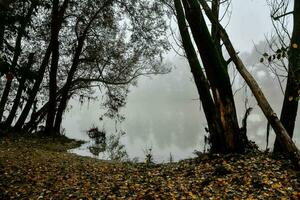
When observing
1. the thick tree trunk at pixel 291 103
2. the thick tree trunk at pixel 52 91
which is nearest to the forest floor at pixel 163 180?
the thick tree trunk at pixel 291 103

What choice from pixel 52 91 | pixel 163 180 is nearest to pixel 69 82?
pixel 52 91


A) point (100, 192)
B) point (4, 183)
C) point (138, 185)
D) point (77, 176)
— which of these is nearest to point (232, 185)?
point (138, 185)

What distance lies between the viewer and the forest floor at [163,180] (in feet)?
24.8

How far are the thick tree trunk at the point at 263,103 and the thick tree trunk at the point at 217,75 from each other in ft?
1.18

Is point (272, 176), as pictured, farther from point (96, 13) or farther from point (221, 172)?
point (96, 13)

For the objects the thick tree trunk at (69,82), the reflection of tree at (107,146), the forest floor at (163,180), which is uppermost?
the thick tree trunk at (69,82)

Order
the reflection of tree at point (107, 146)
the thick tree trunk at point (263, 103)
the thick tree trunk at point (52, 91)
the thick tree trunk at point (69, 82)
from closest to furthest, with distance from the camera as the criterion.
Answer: the thick tree trunk at point (263, 103) → the reflection of tree at point (107, 146) → the thick tree trunk at point (52, 91) → the thick tree trunk at point (69, 82)

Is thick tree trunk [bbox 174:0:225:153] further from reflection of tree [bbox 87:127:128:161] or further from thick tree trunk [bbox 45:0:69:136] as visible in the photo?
thick tree trunk [bbox 45:0:69:136]

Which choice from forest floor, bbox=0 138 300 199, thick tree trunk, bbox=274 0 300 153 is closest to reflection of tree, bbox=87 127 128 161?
forest floor, bbox=0 138 300 199

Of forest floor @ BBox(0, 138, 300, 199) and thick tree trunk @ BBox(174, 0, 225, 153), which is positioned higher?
thick tree trunk @ BBox(174, 0, 225, 153)

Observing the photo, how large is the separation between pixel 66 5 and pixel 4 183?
12.4m

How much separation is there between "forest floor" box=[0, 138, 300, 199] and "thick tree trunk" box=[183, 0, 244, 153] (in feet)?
2.22

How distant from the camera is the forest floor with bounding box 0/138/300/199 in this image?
7.57m

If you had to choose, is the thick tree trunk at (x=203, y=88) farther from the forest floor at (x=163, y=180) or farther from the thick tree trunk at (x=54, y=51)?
the thick tree trunk at (x=54, y=51)
